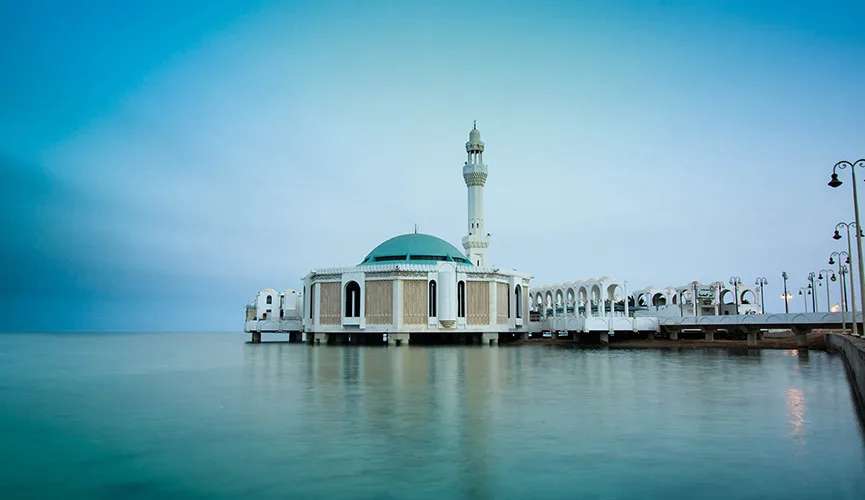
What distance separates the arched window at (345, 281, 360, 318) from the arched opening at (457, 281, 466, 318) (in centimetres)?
1151

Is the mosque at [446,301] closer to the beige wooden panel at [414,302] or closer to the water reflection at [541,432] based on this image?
the beige wooden panel at [414,302]

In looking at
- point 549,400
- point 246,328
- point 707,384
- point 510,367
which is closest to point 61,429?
point 549,400

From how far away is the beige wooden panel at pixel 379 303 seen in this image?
72.6 m

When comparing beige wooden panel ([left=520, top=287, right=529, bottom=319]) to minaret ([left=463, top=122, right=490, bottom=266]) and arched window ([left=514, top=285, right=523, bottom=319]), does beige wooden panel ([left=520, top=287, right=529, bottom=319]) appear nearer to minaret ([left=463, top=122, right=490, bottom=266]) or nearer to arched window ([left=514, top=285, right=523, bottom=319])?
arched window ([left=514, top=285, right=523, bottom=319])

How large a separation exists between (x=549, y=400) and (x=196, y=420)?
405 inches

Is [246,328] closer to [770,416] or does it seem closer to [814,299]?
[814,299]

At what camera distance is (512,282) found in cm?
7869

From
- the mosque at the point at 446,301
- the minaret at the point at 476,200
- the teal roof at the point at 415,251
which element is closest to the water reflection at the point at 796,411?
the mosque at the point at 446,301

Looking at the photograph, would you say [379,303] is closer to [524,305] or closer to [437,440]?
[524,305]

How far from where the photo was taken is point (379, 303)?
7306cm

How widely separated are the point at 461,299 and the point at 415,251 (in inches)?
346

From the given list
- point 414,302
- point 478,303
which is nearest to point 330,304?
point 414,302

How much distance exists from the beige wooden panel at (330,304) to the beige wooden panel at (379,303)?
4068 mm

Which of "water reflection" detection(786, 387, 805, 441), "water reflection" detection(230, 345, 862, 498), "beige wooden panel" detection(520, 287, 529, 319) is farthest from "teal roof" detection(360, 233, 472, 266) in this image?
"water reflection" detection(786, 387, 805, 441)
